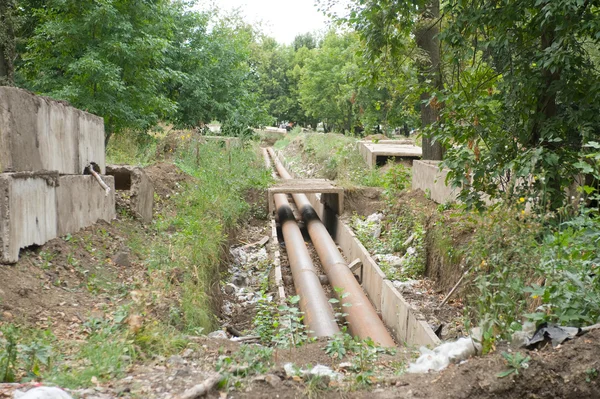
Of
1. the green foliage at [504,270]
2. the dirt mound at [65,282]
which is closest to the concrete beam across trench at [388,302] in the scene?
the green foliage at [504,270]

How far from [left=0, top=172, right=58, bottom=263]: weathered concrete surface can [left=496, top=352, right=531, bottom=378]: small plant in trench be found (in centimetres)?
399

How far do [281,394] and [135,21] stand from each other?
11.9 m

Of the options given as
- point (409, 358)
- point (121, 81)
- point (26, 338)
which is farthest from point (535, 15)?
point (121, 81)

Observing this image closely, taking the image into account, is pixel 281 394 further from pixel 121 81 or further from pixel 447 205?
pixel 121 81

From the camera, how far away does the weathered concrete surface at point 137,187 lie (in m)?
8.38

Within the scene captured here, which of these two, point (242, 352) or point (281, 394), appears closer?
point (281, 394)

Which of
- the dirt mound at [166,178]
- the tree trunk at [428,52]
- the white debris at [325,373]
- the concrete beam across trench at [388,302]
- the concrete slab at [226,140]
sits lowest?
the concrete beam across trench at [388,302]

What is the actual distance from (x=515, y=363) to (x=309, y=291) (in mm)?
4967

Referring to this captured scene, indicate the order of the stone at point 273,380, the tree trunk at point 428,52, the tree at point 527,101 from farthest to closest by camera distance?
the tree trunk at point 428,52 < the tree at point 527,101 < the stone at point 273,380

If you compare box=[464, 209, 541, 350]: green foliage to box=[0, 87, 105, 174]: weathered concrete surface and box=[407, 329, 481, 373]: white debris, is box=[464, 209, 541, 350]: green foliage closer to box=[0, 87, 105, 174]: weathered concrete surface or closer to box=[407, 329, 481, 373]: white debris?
box=[407, 329, 481, 373]: white debris

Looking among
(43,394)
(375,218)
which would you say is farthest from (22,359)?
(375,218)

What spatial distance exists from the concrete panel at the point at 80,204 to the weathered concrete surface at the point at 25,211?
0.19 m

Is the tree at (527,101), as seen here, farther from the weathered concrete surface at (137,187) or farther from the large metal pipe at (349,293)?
the weathered concrete surface at (137,187)

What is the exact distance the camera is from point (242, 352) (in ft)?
13.1
